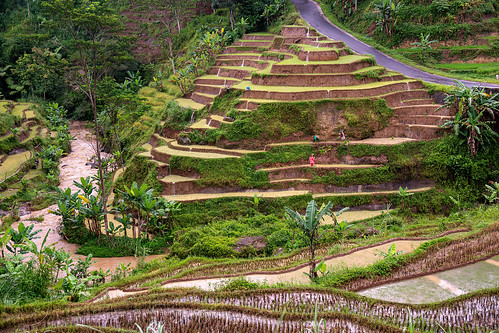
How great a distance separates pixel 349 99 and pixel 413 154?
3.27 meters

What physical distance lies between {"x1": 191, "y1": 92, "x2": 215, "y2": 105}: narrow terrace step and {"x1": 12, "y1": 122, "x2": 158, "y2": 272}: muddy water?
17.9 feet

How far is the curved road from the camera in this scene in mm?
18719

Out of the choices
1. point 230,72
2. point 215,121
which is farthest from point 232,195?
point 230,72

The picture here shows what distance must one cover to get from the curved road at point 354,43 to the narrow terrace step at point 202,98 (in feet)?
27.0

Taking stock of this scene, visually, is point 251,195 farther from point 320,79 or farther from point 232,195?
point 320,79

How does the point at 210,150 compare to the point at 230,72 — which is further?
the point at 230,72

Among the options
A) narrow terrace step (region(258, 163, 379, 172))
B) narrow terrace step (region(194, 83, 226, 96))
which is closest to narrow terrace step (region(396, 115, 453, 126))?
narrow terrace step (region(258, 163, 379, 172))

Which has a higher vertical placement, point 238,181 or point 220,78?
point 220,78

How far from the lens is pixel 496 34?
72.4 feet

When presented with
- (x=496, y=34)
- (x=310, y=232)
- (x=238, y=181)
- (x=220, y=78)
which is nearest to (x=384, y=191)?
(x=238, y=181)

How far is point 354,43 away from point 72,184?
54.6 feet

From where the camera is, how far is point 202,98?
2028cm

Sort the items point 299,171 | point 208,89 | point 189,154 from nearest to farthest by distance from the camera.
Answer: point 299,171
point 189,154
point 208,89

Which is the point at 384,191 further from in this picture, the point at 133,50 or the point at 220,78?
the point at 133,50
